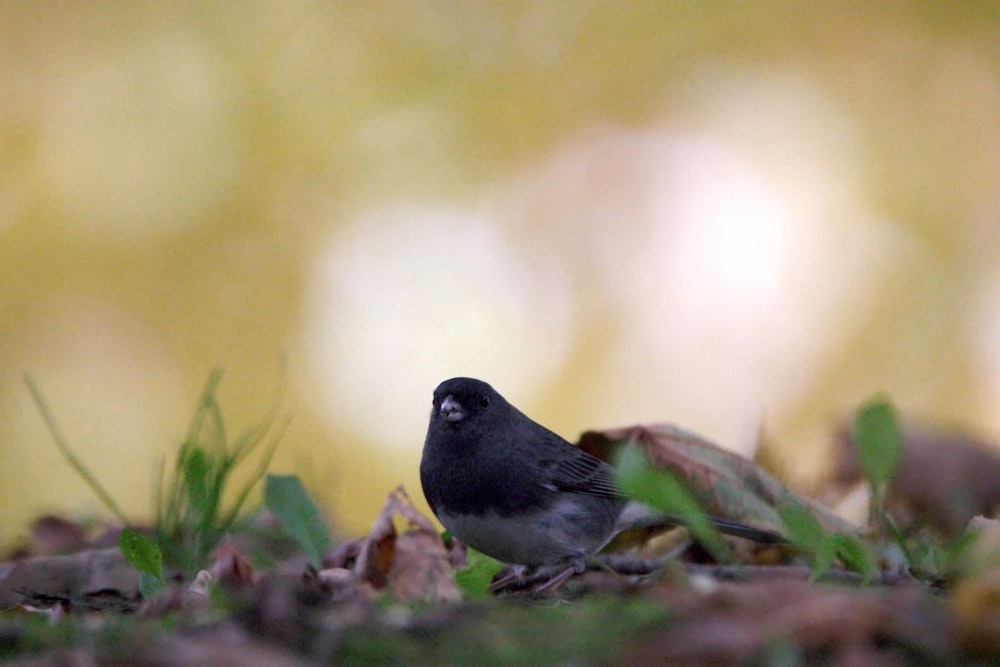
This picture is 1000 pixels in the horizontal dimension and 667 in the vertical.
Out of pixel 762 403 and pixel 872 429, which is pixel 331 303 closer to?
pixel 762 403

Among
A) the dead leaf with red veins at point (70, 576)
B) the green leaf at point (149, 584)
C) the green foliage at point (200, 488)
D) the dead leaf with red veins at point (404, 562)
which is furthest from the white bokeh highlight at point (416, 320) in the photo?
the green leaf at point (149, 584)

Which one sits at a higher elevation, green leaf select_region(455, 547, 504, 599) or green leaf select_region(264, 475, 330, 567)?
green leaf select_region(264, 475, 330, 567)

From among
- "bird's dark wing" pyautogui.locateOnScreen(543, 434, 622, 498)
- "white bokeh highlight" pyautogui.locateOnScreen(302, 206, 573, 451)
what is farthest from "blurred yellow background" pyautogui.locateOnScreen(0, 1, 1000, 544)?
"bird's dark wing" pyautogui.locateOnScreen(543, 434, 622, 498)

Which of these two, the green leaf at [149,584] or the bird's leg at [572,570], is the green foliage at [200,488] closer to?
the green leaf at [149,584]

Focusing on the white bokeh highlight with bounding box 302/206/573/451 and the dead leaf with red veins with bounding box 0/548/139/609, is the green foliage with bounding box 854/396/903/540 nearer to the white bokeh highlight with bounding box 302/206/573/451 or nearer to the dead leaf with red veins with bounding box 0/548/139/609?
the dead leaf with red veins with bounding box 0/548/139/609

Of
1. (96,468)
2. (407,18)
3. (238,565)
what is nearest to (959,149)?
(407,18)

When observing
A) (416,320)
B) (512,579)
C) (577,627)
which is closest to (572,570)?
(512,579)
